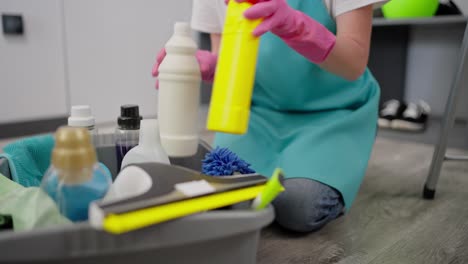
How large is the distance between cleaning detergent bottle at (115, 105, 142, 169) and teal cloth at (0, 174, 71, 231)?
156 millimetres

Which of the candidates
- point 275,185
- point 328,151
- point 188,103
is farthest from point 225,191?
point 328,151

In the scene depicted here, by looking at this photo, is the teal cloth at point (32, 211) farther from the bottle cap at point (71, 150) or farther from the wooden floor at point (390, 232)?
the wooden floor at point (390, 232)

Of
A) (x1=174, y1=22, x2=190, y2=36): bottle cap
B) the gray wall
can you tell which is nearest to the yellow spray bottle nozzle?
(x1=174, y1=22, x2=190, y2=36): bottle cap

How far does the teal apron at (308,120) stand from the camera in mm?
788

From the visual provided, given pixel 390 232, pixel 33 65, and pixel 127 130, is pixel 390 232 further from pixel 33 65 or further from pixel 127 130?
pixel 33 65

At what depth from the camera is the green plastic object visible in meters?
1.50

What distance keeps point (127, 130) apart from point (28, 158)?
0.47 feet

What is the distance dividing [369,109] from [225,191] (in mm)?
506

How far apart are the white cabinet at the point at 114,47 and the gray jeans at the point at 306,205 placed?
1085 millimetres

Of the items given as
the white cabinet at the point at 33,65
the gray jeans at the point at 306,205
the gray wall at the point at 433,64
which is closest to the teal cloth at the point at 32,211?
the gray jeans at the point at 306,205

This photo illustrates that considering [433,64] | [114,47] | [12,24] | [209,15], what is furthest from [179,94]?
[433,64]

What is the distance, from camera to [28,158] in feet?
2.02

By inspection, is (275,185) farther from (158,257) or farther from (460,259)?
(460,259)

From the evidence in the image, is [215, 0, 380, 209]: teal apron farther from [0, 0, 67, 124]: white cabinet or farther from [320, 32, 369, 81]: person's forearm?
[0, 0, 67, 124]: white cabinet
